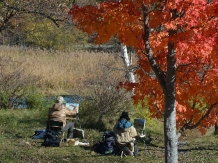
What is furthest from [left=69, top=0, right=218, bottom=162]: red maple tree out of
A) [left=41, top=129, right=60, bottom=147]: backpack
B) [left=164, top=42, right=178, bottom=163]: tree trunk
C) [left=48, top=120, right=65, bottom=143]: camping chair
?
[left=48, top=120, right=65, bottom=143]: camping chair

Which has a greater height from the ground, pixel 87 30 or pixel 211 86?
pixel 87 30

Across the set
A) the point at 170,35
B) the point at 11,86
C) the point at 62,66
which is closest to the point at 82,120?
the point at 11,86

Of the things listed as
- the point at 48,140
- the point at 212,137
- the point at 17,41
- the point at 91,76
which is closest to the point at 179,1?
the point at 48,140

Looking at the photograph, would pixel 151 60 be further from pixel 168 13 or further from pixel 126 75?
pixel 126 75

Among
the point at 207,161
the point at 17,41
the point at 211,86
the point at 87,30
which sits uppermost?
the point at 17,41

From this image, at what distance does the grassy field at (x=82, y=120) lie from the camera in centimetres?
992

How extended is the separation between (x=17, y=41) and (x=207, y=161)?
26439 mm

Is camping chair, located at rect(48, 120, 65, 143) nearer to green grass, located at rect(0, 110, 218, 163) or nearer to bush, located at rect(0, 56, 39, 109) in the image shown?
green grass, located at rect(0, 110, 218, 163)

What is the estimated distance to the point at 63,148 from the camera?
1070 centimetres

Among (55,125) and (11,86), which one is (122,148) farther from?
(11,86)

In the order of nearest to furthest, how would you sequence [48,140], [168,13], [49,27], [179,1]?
1. [179,1]
2. [168,13]
3. [48,140]
4. [49,27]

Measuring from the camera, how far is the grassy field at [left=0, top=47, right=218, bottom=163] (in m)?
9.92

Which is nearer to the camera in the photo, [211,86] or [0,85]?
[211,86]

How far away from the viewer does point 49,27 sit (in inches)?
1119
